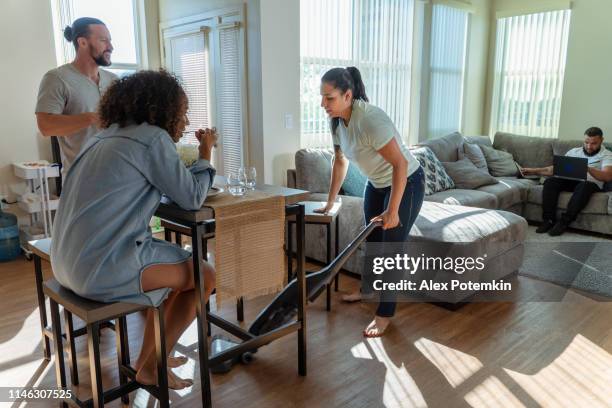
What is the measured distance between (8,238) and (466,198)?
12.2 ft

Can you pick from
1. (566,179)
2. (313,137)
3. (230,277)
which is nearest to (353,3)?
(313,137)

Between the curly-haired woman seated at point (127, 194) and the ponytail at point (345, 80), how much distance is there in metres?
0.82

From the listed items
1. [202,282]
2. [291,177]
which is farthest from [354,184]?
[202,282]

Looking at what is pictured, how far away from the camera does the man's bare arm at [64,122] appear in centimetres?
223

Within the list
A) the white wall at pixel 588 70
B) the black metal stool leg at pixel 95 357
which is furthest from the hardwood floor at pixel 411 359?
the white wall at pixel 588 70

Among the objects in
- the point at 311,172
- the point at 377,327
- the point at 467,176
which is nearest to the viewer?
the point at 377,327

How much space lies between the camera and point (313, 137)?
4.29 metres

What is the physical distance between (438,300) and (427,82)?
10.1 feet

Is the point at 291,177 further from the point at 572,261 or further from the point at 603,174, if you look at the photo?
the point at 603,174

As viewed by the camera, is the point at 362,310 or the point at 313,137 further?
the point at 313,137

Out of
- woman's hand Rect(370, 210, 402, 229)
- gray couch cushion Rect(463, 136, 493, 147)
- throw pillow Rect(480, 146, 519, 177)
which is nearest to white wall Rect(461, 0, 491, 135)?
gray couch cushion Rect(463, 136, 493, 147)

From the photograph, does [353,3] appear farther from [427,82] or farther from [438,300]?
[438,300]

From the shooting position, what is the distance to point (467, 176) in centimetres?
461

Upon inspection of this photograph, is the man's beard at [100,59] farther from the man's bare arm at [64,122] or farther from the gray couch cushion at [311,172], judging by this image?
the gray couch cushion at [311,172]
